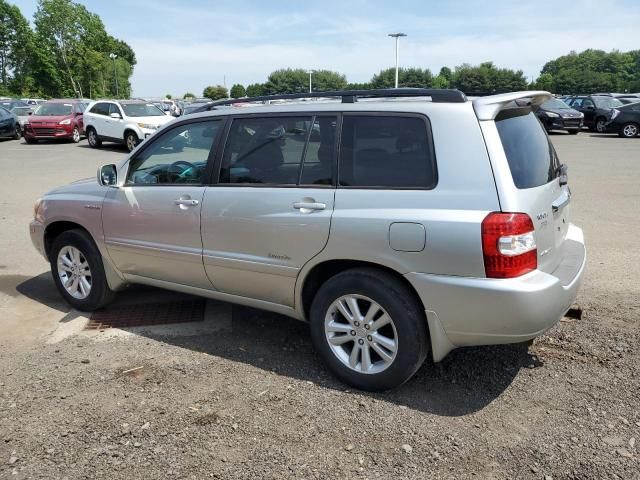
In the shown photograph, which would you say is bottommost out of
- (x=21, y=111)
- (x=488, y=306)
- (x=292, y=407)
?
(x=292, y=407)

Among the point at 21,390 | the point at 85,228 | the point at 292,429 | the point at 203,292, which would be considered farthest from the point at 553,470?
the point at 85,228

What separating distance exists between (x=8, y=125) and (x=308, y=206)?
2531 centimetres

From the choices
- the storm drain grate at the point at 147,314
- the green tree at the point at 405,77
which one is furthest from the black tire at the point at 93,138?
the green tree at the point at 405,77

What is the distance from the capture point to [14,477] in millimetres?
2795

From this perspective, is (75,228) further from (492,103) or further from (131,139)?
(131,139)

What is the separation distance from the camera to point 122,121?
1938 centimetres

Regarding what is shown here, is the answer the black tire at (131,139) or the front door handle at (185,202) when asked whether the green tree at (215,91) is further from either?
the front door handle at (185,202)

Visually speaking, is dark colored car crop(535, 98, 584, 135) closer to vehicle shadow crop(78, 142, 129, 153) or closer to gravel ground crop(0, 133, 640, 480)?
vehicle shadow crop(78, 142, 129, 153)

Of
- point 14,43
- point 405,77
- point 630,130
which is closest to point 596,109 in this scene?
point 630,130

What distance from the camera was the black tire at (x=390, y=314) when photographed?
10.7ft

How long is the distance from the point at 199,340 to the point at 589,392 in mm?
2749

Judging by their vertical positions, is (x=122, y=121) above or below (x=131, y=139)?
above

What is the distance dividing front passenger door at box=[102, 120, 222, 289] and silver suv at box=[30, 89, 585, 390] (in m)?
0.01

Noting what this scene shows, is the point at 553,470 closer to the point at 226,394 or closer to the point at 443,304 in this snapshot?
the point at 443,304
